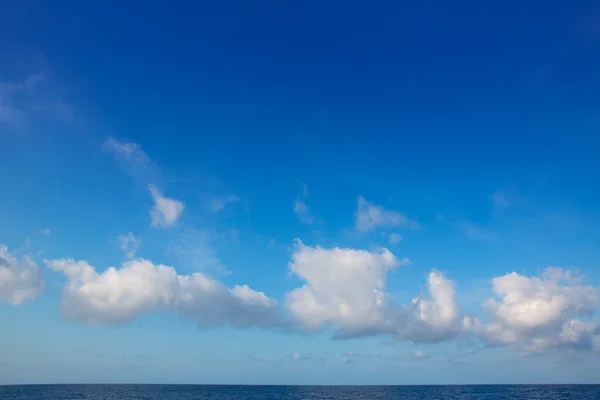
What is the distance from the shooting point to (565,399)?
611 feet

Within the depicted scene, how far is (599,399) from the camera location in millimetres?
182125

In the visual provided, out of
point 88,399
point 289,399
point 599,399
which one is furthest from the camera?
point 289,399

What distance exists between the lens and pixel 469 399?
197125 millimetres

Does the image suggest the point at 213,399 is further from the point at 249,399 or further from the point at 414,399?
the point at 414,399

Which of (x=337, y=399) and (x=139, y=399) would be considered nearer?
(x=139, y=399)

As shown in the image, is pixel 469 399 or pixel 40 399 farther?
pixel 469 399

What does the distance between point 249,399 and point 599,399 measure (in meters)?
161

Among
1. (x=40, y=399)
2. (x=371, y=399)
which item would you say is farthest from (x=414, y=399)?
(x=40, y=399)

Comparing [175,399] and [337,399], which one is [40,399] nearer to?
[175,399]

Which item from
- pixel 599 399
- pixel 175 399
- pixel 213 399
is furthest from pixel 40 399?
pixel 599 399

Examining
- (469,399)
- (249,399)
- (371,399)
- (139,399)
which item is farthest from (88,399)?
(469,399)

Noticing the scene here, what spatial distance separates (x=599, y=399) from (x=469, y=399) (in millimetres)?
55002

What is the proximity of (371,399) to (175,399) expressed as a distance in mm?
93114

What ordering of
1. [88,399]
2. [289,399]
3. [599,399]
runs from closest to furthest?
1. [88,399]
2. [599,399]
3. [289,399]
